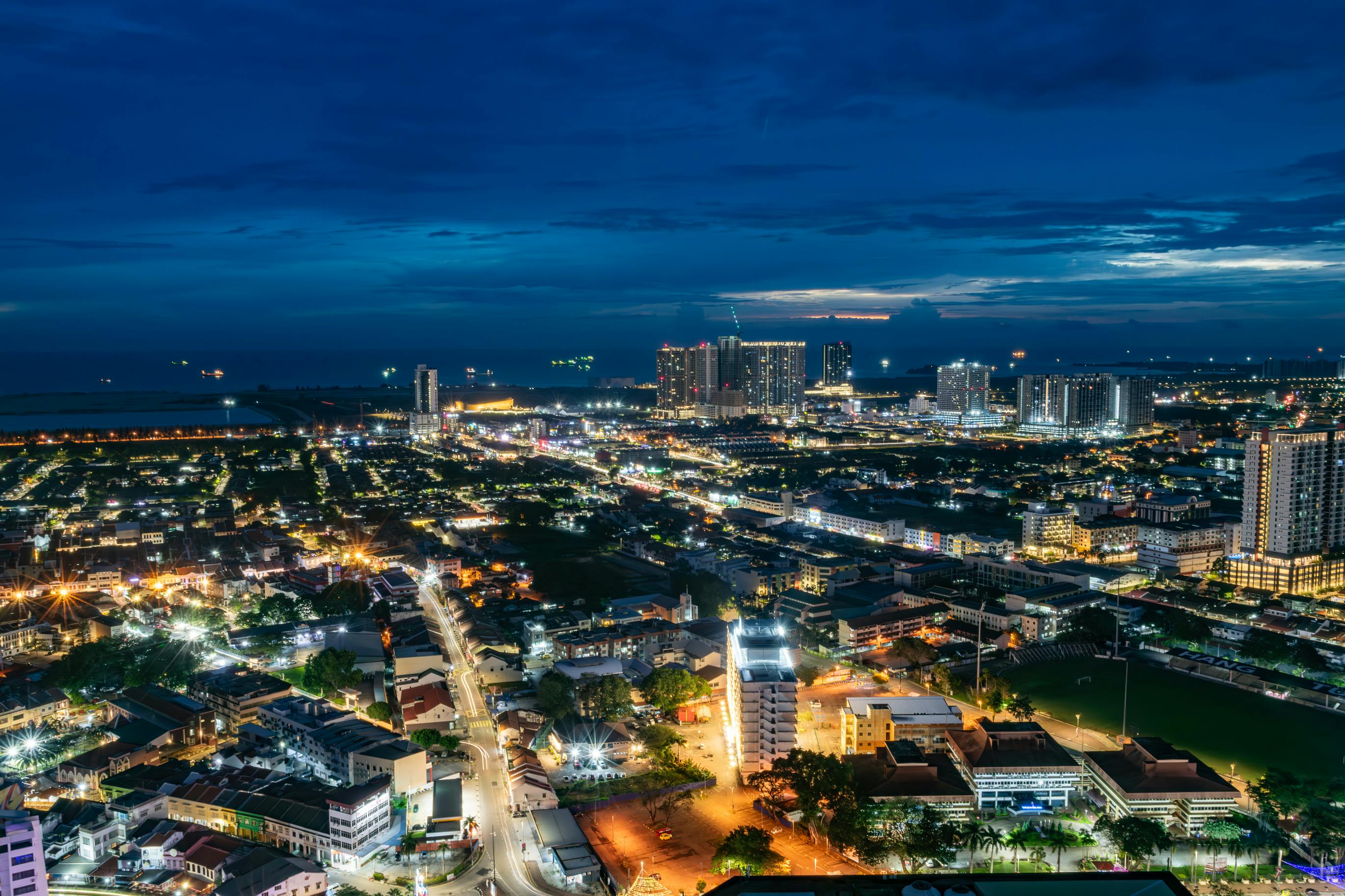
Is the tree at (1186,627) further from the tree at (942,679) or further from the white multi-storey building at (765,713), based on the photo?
the white multi-storey building at (765,713)

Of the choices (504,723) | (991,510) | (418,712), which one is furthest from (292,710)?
(991,510)

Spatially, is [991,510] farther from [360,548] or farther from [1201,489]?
[360,548]

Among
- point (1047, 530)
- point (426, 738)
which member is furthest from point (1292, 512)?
point (426, 738)

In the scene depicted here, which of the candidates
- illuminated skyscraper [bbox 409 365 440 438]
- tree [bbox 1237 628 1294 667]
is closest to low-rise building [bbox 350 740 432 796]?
tree [bbox 1237 628 1294 667]

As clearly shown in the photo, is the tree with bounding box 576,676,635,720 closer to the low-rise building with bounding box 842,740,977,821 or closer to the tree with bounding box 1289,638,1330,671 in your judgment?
the low-rise building with bounding box 842,740,977,821

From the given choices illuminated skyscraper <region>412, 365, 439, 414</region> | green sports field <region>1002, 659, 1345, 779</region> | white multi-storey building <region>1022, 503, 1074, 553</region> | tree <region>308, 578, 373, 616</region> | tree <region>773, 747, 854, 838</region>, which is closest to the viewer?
tree <region>773, 747, 854, 838</region>

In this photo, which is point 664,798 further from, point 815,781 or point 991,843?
point 991,843

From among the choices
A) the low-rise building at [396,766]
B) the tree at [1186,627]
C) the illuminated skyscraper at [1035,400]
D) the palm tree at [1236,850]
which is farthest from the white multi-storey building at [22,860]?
the illuminated skyscraper at [1035,400]
